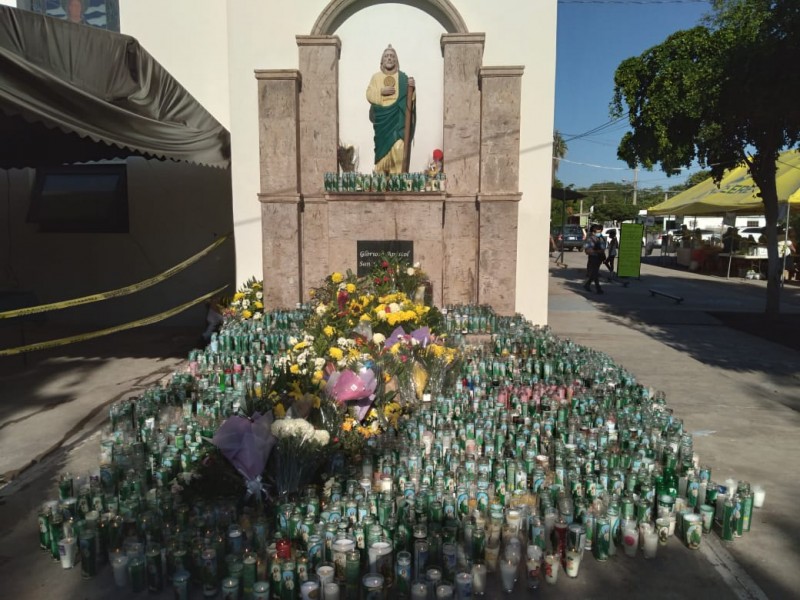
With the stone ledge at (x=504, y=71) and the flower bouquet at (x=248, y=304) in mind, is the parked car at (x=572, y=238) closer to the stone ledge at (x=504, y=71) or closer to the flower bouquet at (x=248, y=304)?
the stone ledge at (x=504, y=71)

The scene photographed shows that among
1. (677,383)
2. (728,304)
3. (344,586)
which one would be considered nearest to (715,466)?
(677,383)

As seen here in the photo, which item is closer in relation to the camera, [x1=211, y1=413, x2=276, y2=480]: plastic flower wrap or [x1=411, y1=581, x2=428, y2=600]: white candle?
[x1=411, y1=581, x2=428, y2=600]: white candle

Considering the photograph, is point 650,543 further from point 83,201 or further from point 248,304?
point 83,201

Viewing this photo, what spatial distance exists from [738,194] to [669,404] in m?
17.6

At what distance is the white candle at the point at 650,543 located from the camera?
316 centimetres

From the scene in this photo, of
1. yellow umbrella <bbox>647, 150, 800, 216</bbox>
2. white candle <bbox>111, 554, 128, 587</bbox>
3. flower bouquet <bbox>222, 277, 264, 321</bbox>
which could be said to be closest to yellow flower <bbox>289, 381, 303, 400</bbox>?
white candle <bbox>111, 554, 128, 587</bbox>

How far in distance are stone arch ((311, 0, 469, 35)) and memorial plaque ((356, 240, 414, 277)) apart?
323cm

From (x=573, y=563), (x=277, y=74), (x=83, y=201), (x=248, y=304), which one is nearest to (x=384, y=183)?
(x=277, y=74)

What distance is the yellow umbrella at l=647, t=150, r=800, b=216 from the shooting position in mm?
17766

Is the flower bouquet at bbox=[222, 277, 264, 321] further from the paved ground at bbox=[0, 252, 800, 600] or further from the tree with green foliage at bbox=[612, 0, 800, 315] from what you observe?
the tree with green foliage at bbox=[612, 0, 800, 315]

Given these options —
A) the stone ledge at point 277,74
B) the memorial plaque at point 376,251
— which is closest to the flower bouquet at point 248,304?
the memorial plaque at point 376,251

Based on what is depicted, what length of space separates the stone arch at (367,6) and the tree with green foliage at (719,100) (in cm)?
412

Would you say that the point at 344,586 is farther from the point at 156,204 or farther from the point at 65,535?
the point at 156,204

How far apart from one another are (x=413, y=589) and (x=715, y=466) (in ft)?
9.50
